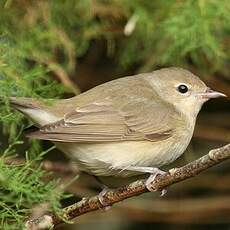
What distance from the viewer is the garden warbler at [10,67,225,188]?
3762mm

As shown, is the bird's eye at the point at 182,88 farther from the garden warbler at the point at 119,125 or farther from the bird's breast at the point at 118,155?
the bird's breast at the point at 118,155

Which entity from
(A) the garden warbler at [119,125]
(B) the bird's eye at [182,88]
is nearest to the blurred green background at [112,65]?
(A) the garden warbler at [119,125]

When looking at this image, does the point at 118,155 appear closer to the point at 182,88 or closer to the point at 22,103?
the point at 22,103

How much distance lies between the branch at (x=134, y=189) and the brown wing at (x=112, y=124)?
352mm

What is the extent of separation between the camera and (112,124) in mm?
3936

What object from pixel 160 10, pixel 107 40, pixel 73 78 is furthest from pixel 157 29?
pixel 73 78

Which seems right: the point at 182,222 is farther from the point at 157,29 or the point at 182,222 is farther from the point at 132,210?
the point at 157,29

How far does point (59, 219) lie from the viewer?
11.0 ft

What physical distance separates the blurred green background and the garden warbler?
0.66 ft

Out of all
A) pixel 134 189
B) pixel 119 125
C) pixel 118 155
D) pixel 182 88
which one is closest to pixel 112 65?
pixel 182 88

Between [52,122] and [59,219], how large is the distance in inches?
24.3

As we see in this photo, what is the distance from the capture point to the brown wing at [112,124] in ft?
12.1

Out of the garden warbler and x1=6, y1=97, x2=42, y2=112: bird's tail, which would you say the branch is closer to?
the garden warbler

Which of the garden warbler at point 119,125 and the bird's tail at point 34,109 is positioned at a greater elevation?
the bird's tail at point 34,109
